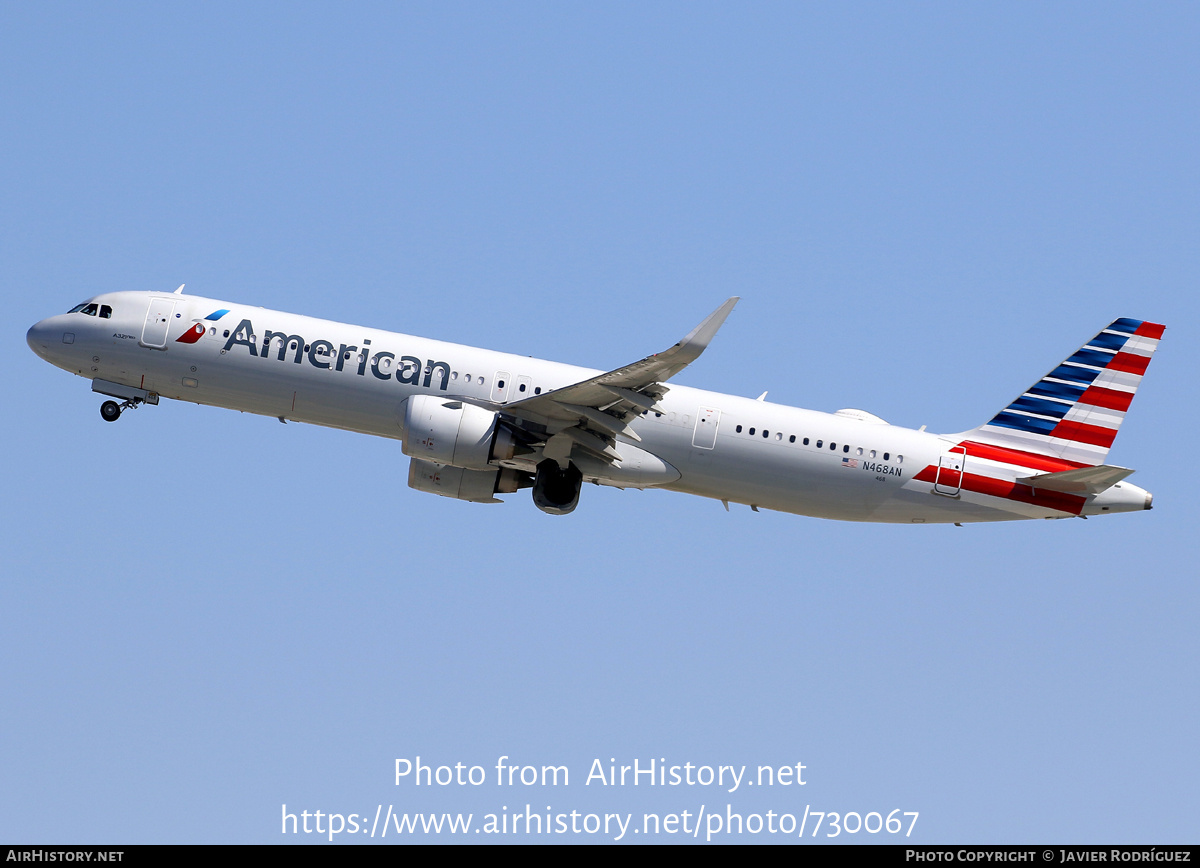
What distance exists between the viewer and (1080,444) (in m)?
38.3

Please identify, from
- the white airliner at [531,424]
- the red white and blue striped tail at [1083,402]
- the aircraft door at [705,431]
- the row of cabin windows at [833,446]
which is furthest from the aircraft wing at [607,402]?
the red white and blue striped tail at [1083,402]

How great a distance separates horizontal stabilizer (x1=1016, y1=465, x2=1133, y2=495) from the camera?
35281 mm

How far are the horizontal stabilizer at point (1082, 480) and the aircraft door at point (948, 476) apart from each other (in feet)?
5.77

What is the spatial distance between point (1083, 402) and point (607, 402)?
15.2m

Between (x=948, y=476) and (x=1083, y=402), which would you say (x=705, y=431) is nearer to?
(x=948, y=476)

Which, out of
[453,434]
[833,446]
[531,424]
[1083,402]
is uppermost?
[1083,402]

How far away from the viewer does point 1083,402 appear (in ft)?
127

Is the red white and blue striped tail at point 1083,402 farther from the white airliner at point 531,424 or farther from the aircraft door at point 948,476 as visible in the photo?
the aircraft door at point 948,476

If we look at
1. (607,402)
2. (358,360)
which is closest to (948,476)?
(607,402)

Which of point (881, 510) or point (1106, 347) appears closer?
point (881, 510)

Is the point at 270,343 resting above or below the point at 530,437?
above

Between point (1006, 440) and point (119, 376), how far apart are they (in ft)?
86.1
